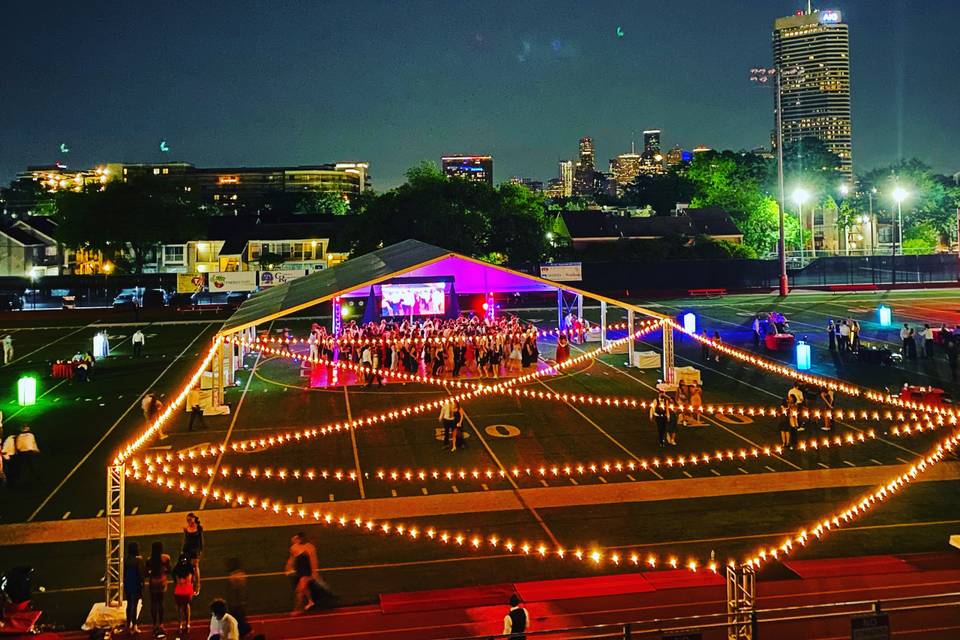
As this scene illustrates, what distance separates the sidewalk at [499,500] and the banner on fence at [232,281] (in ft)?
152

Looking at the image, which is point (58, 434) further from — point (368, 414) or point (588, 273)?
point (588, 273)

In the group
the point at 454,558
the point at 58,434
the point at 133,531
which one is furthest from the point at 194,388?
the point at 454,558

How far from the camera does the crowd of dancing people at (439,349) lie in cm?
2806

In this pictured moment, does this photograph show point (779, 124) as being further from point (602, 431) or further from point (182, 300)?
point (182, 300)

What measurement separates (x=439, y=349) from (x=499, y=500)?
42.0 ft

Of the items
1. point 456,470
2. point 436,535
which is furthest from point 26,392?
point 436,535

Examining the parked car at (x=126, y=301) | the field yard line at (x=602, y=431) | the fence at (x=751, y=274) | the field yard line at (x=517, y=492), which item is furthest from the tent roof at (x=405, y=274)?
the fence at (x=751, y=274)

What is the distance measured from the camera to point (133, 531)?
13875 millimetres

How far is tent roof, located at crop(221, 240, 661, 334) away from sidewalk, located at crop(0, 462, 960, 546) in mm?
10739

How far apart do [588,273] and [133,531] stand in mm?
52436

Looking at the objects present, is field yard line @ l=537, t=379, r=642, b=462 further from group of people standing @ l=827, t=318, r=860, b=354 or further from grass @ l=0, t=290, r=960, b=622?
group of people standing @ l=827, t=318, r=860, b=354

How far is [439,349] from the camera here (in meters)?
27.9

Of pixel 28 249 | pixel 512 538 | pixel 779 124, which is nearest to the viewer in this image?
pixel 512 538

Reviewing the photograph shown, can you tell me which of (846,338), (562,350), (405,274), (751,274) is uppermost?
(751,274)
